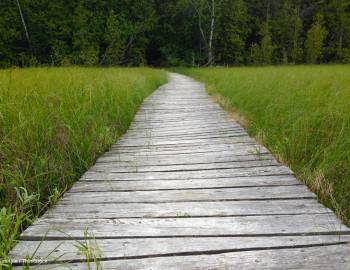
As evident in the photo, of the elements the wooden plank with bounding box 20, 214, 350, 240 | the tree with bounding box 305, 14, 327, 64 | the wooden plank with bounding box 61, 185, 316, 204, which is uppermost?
the tree with bounding box 305, 14, 327, 64

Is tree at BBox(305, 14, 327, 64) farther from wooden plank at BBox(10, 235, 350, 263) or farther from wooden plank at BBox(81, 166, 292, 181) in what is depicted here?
wooden plank at BBox(10, 235, 350, 263)

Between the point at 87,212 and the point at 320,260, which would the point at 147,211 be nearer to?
the point at 87,212

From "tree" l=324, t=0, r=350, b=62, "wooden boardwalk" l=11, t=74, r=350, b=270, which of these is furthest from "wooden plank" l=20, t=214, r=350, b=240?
"tree" l=324, t=0, r=350, b=62

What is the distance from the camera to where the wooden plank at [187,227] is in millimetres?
1679

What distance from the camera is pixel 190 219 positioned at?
1.85 m

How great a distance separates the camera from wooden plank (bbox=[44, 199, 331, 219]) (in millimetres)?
1917

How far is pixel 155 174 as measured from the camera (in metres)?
2.70

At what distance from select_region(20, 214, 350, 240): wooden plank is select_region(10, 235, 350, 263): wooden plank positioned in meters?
0.05

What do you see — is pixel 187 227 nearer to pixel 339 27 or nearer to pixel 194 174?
pixel 194 174

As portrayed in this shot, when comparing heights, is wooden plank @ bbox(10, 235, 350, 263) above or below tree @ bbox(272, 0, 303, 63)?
below

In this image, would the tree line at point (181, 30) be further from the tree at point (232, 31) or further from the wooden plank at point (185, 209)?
the wooden plank at point (185, 209)

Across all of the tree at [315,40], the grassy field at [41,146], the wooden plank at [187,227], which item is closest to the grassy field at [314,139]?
the wooden plank at [187,227]

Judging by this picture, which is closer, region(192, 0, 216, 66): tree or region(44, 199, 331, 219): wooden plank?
region(44, 199, 331, 219): wooden plank

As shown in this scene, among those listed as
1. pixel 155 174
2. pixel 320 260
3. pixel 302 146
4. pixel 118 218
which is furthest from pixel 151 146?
pixel 320 260
